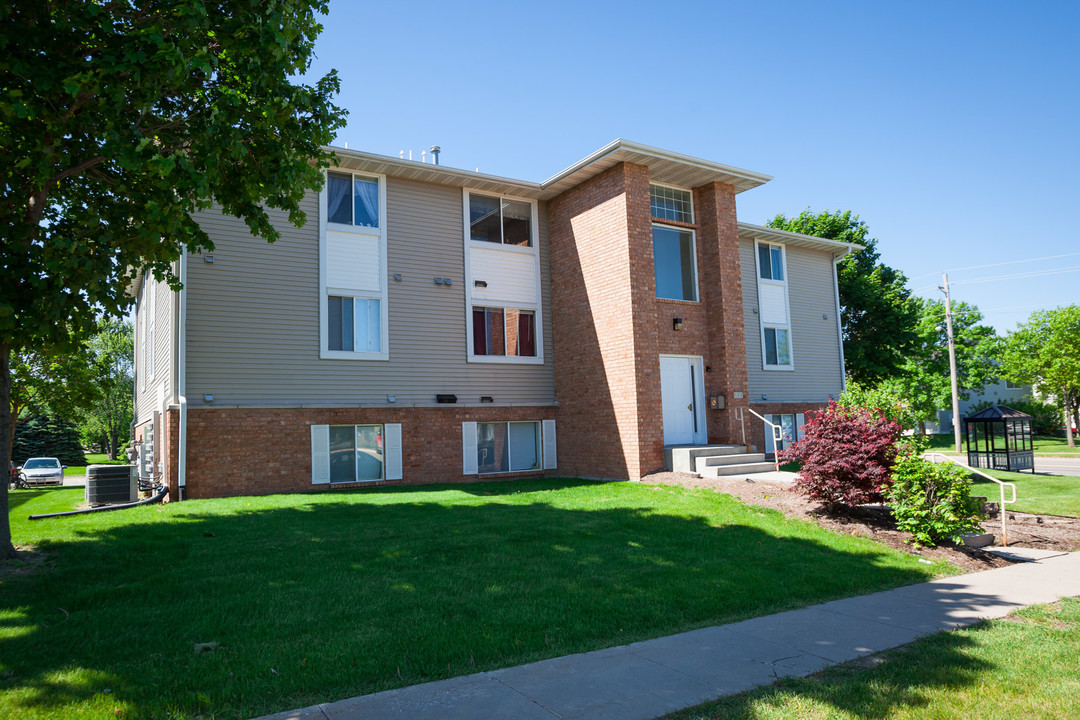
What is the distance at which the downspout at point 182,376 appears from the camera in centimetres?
1309

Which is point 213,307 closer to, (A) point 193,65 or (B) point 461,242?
(B) point 461,242

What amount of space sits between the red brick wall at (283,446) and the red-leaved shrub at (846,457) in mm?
8795

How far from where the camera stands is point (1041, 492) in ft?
47.2

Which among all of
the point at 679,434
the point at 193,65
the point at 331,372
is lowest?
the point at 679,434

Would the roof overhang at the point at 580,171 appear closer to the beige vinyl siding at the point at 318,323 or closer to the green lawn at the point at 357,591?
the beige vinyl siding at the point at 318,323

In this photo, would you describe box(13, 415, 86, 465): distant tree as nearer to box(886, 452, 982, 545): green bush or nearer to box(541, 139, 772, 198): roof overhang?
box(541, 139, 772, 198): roof overhang

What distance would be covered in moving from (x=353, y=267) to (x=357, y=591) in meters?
10.7

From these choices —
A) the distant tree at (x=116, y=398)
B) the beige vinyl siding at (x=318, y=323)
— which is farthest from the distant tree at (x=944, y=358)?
the distant tree at (x=116, y=398)

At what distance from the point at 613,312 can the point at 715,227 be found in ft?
12.7

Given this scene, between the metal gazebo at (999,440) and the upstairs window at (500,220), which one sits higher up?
the upstairs window at (500,220)

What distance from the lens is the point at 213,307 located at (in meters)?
13.9

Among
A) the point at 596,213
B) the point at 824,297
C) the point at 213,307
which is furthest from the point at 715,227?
the point at 213,307

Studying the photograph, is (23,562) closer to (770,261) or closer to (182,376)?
(182,376)

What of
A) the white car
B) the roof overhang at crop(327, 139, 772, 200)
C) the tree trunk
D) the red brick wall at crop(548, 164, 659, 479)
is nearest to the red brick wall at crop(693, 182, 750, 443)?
the roof overhang at crop(327, 139, 772, 200)
